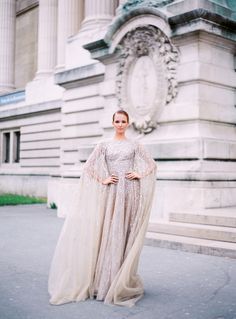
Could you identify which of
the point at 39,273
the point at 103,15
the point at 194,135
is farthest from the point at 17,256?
the point at 103,15

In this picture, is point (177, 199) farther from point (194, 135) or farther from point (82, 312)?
point (82, 312)

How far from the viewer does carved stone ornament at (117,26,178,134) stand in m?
10.7

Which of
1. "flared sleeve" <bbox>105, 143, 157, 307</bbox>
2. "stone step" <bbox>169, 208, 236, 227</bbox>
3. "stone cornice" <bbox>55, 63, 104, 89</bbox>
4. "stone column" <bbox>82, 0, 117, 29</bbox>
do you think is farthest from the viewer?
"stone column" <bbox>82, 0, 117, 29</bbox>

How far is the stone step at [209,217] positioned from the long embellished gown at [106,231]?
10.9ft

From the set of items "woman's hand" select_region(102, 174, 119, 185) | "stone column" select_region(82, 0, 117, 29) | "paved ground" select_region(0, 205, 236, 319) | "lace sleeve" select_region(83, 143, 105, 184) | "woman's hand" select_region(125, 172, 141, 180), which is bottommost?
"paved ground" select_region(0, 205, 236, 319)

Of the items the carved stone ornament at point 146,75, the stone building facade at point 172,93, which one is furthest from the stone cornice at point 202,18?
the carved stone ornament at point 146,75

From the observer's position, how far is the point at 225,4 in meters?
11.0

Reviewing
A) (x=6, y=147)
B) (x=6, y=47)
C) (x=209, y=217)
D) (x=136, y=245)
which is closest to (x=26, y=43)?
(x=6, y=47)

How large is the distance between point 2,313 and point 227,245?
3.99 m

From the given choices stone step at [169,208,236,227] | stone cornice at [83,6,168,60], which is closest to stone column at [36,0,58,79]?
stone cornice at [83,6,168,60]

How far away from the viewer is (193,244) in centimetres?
755

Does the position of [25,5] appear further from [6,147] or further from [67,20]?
[67,20]

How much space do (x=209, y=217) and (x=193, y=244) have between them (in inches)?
37.8

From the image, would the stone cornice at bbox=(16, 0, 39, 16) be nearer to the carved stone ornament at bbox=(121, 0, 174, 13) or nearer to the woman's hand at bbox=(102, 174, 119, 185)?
the carved stone ornament at bbox=(121, 0, 174, 13)
